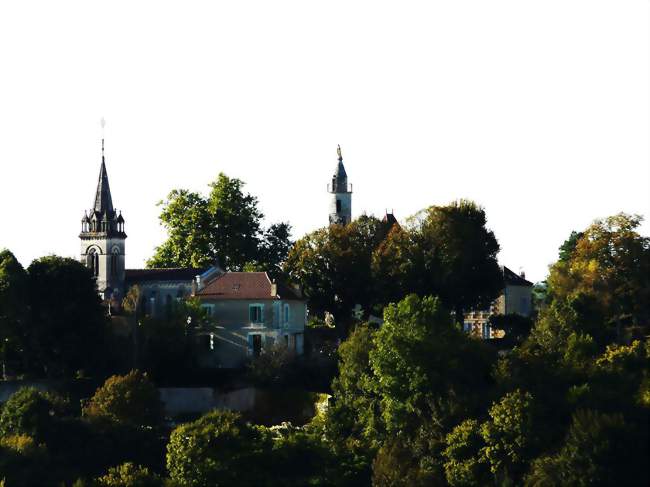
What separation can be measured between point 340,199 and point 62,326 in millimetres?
31202

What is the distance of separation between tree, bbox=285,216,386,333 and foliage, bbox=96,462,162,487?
836 inches

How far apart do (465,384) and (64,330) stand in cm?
1678

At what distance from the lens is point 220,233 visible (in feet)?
314

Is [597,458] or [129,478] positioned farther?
[129,478]

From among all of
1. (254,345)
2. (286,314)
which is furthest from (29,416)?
(286,314)

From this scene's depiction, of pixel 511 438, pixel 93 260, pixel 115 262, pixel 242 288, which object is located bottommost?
pixel 511 438

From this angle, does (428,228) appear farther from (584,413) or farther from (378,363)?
(584,413)

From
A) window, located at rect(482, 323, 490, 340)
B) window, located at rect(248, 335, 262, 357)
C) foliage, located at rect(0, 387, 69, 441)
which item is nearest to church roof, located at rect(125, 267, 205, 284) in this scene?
window, located at rect(248, 335, 262, 357)

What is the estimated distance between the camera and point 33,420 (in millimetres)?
68875

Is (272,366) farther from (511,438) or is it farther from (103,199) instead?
(103,199)

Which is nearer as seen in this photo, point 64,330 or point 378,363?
point 378,363

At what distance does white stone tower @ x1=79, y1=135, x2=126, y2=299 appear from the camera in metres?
88.5

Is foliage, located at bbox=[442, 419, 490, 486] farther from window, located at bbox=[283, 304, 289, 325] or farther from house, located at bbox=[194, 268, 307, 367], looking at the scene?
window, located at bbox=[283, 304, 289, 325]

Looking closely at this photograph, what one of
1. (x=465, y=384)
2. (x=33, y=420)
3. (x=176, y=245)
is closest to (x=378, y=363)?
(x=465, y=384)
